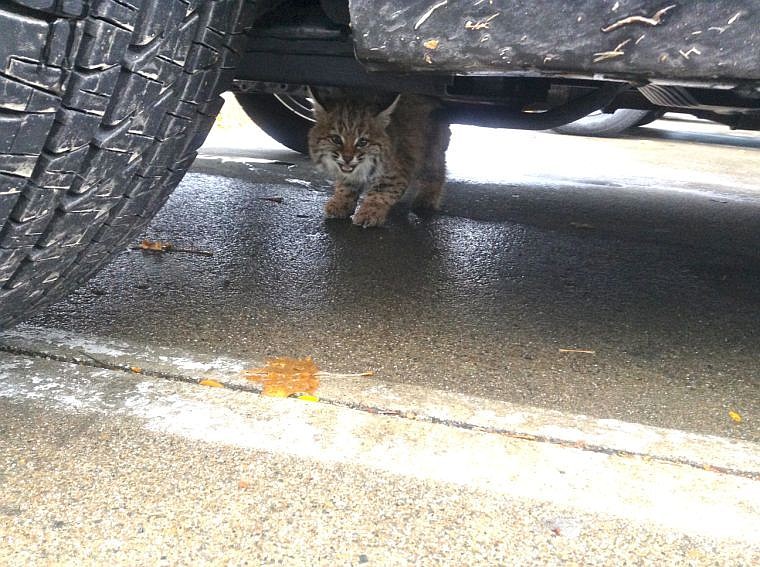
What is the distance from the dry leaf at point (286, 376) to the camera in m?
1.66

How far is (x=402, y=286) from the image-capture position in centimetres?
241

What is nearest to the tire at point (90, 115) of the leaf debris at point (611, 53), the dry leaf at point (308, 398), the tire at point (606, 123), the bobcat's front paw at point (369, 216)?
the dry leaf at point (308, 398)

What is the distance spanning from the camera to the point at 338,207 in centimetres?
348

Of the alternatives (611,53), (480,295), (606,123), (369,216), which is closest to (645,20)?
(611,53)

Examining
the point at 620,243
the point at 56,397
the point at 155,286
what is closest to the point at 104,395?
the point at 56,397

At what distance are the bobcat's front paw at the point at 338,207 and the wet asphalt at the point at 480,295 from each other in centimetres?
6

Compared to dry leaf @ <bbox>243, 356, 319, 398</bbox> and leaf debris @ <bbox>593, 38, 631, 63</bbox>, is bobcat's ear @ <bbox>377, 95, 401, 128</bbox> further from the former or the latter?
leaf debris @ <bbox>593, 38, 631, 63</bbox>

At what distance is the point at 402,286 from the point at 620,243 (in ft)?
4.02

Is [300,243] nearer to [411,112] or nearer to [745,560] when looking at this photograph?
[411,112]

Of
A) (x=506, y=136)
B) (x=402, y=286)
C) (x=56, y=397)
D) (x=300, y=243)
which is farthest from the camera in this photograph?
(x=506, y=136)

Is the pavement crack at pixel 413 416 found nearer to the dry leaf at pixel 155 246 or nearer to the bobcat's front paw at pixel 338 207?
the dry leaf at pixel 155 246

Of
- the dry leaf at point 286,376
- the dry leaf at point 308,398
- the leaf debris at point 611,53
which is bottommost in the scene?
the dry leaf at point 308,398

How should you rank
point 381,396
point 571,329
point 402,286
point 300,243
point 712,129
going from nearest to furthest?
point 381,396
point 571,329
point 402,286
point 300,243
point 712,129

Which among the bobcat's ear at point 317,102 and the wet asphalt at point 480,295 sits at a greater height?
the bobcat's ear at point 317,102
